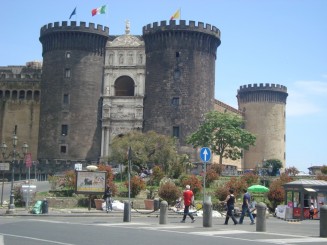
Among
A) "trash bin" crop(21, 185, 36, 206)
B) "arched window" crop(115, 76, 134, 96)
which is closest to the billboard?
"trash bin" crop(21, 185, 36, 206)

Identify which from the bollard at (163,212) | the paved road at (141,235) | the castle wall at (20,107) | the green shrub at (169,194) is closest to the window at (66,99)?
the castle wall at (20,107)

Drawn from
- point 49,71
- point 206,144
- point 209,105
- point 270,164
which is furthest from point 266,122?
point 49,71

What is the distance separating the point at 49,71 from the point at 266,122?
33.9m

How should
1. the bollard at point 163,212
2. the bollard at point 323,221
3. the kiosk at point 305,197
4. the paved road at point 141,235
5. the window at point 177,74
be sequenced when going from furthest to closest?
the window at point 177,74 < the kiosk at point 305,197 < the bollard at point 163,212 < the bollard at point 323,221 < the paved road at point 141,235

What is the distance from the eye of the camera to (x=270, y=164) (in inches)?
2899

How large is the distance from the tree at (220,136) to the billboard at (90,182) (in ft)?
92.6

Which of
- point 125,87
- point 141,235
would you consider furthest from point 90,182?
Result: point 125,87

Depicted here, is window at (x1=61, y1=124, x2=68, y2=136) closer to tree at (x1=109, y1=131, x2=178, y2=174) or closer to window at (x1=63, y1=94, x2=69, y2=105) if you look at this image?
window at (x1=63, y1=94, x2=69, y2=105)

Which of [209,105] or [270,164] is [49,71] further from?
[270,164]

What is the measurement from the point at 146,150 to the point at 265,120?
3715cm

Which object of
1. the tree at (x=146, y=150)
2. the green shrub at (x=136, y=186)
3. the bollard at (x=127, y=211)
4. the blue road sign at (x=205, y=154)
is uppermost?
the tree at (x=146, y=150)

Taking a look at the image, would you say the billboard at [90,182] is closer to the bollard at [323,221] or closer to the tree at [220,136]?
the bollard at [323,221]

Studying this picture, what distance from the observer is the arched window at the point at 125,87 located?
70.9m

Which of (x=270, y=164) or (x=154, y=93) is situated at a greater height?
(x=154, y=93)
